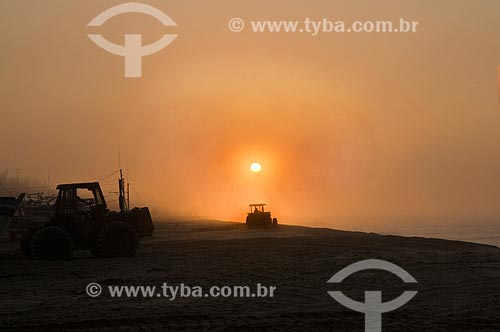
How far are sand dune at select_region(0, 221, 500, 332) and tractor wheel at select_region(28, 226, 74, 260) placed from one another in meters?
0.40

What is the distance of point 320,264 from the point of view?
17.6 meters

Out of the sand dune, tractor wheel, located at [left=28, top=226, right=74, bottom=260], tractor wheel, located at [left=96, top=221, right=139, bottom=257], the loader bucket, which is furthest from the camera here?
tractor wheel, located at [left=96, top=221, right=139, bottom=257]

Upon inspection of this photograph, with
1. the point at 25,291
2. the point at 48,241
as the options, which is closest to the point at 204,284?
the point at 25,291

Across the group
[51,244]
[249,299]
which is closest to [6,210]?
[51,244]

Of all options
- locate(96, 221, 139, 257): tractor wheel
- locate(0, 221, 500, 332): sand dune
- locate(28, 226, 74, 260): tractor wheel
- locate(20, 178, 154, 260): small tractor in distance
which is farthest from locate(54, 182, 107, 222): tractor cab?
locate(0, 221, 500, 332): sand dune

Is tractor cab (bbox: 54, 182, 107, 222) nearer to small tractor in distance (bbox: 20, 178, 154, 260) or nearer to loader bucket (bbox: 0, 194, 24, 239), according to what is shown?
small tractor in distance (bbox: 20, 178, 154, 260)

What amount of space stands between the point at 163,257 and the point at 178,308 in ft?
30.7

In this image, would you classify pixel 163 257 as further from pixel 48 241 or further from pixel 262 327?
pixel 262 327

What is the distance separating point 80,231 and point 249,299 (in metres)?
9.37

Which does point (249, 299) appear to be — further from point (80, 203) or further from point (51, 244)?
point (80, 203)

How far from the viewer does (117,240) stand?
64.0ft

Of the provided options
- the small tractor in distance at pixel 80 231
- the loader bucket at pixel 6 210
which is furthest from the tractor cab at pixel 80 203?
the loader bucket at pixel 6 210

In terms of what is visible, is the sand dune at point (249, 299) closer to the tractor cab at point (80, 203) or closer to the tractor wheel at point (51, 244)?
the tractor wheel at point (51, 244)

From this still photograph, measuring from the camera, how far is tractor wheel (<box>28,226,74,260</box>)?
18641 mm
